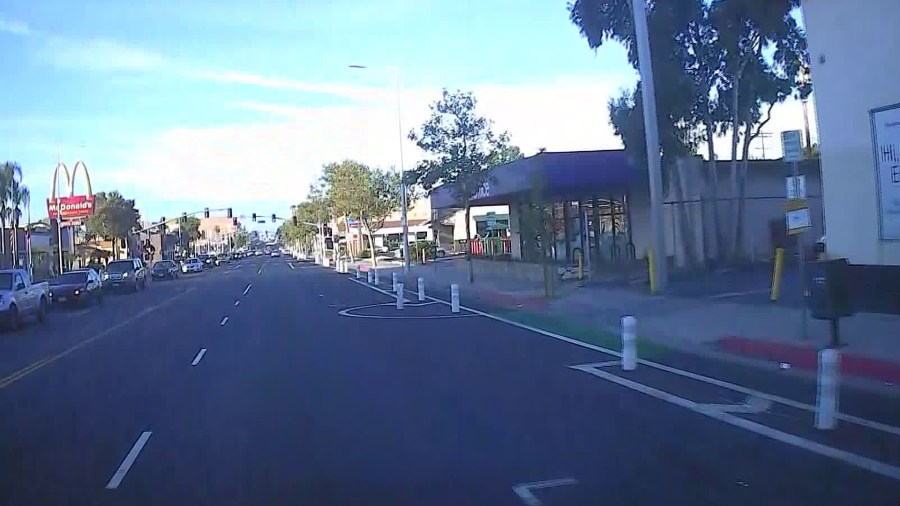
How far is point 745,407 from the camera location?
442 inches

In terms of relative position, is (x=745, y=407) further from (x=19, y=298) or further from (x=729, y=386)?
(x=19, y=298)

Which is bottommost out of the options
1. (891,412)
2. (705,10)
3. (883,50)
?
(891,412)

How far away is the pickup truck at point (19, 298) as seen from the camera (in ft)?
94.3

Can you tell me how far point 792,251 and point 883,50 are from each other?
1990 cm

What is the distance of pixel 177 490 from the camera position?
320 inches

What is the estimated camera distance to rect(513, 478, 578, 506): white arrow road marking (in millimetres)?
7438

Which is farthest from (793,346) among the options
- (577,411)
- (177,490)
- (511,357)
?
(177,490)

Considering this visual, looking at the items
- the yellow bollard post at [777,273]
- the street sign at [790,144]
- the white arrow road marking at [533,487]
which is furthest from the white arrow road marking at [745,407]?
the yellow bollard post at [777,273]

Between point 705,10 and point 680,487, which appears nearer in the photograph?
point 680,487

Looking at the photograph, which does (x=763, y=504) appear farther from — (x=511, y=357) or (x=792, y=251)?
(x=792, y=251)

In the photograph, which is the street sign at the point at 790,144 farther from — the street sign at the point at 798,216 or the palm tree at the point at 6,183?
the palm tree at the point at 6,183

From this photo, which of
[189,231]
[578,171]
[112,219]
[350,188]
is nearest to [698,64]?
[578,171]

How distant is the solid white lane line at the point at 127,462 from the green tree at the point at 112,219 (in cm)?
9017

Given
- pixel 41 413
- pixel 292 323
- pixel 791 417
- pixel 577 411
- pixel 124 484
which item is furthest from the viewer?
pixel 292 323
